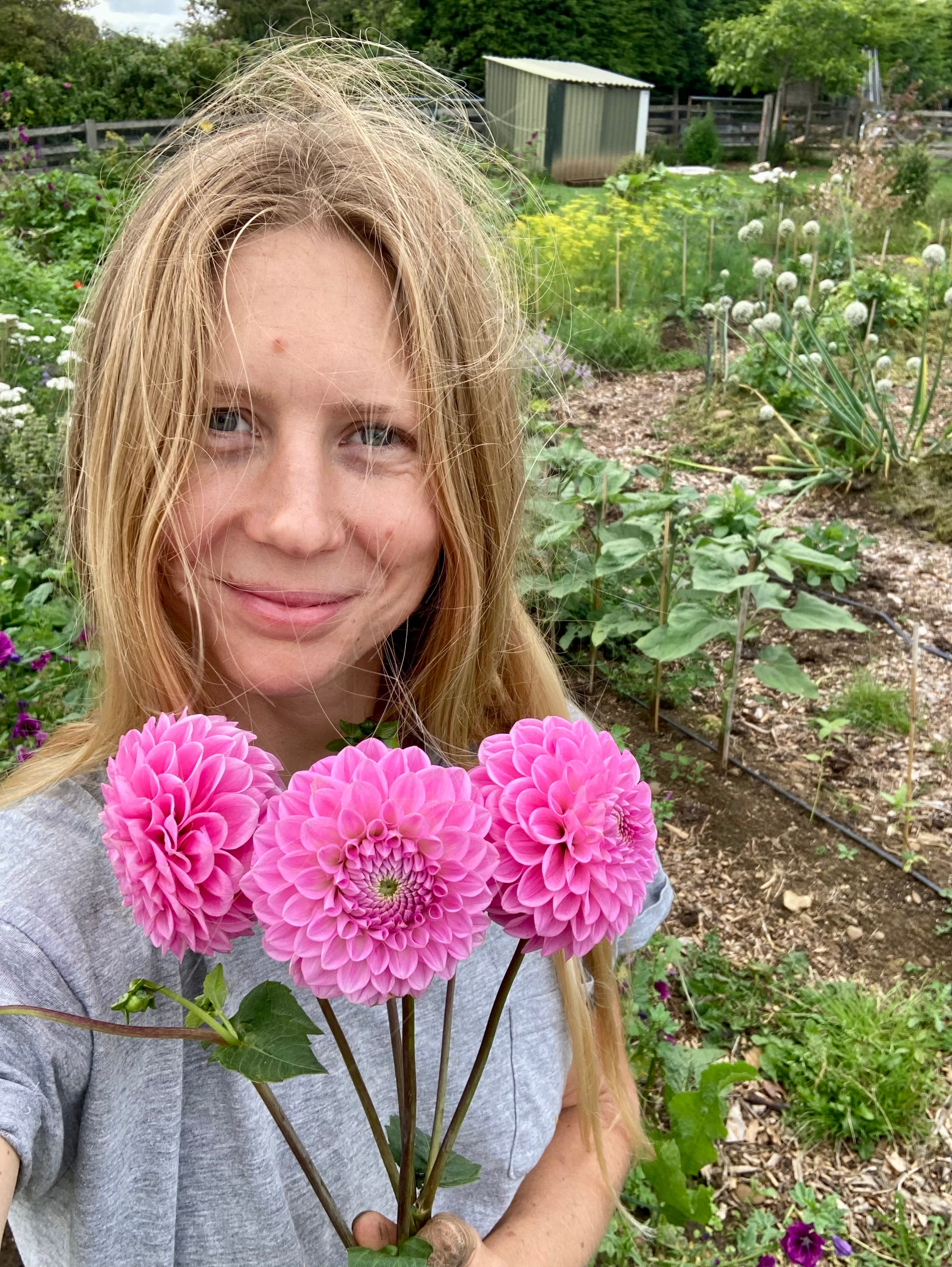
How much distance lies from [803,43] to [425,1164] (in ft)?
95.5

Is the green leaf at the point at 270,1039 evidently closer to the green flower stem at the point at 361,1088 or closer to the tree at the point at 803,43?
the green flower stem at the point at 361,1088

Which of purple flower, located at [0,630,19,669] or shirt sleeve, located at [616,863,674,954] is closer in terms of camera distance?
shirt sleeve, located at [616,863,674,954]

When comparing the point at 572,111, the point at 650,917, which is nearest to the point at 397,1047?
the point at 650,917

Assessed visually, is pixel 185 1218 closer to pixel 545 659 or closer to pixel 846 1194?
pixel 545 659

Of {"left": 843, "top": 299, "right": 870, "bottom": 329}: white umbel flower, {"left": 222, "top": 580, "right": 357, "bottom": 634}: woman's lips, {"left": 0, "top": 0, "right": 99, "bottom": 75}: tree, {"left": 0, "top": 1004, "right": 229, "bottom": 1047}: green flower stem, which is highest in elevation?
{"left": 0, "top": 0, "right": 99, "bottom": 75}: tree

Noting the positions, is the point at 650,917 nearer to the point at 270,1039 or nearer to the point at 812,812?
the point at 270,1039

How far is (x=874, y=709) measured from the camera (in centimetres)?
331

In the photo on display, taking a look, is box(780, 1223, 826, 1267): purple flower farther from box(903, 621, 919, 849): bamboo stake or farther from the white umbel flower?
the white umbel flower

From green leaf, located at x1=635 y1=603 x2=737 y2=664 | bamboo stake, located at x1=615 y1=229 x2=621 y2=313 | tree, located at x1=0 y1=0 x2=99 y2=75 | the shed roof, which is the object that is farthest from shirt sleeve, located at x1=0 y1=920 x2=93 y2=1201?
the shed roof

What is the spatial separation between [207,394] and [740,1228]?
1967 millimetres

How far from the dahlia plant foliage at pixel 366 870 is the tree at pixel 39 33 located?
859 inches

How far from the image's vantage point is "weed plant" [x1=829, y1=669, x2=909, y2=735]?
3.27 meters

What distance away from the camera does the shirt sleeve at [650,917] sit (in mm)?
1378

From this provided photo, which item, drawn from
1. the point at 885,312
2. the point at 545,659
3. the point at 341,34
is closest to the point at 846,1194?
the point at 545,659
